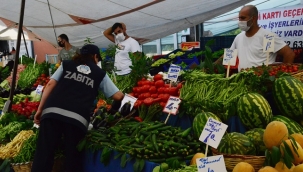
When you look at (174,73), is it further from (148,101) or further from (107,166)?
(107,166)

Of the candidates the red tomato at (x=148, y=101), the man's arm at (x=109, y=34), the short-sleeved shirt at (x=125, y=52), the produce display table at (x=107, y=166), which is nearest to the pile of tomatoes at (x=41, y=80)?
the man's arm at (x=109, y=34)

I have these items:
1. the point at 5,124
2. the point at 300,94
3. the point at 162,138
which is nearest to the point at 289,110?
the point at 300,94

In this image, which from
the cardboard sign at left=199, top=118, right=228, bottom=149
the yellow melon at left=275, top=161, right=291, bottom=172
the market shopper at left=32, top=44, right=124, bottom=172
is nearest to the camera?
the yellow melon at left=275, top=161, right=291, bottom=172

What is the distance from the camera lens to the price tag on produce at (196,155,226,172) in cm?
189

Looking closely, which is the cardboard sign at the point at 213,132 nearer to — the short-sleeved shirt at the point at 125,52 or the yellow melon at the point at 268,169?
the yellow melon at the point at 268,169

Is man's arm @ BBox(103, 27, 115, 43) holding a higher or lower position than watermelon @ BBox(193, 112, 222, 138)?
higher

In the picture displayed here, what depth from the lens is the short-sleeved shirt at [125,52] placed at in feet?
18.3

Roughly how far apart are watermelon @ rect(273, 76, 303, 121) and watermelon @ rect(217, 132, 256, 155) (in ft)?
1.85

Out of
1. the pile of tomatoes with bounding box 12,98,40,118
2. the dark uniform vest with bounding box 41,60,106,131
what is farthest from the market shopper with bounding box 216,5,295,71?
the pile of tomatoes with bounding box 12,98,40,118

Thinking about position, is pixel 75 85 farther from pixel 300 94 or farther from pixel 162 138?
pixel 300 94

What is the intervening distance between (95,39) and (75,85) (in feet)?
18.7

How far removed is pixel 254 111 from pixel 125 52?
11.0 feet

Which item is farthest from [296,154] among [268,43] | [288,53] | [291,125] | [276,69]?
[288,53]

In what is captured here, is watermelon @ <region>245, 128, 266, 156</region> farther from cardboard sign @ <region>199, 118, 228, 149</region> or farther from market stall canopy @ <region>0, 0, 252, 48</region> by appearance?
market stall canopy @ <region>0, 0, 252, 48</region>
